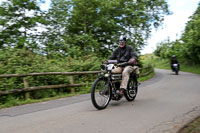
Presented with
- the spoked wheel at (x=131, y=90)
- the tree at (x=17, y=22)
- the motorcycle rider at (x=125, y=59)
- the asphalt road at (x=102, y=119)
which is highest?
the tree at (x=17, y=22)

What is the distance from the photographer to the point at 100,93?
5621 millimetres

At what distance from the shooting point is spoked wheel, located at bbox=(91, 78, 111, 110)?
5379mm

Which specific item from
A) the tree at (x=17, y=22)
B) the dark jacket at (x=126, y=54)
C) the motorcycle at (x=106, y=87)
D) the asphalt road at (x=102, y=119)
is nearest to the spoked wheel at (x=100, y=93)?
the motorcycle at (x=106, y=87)

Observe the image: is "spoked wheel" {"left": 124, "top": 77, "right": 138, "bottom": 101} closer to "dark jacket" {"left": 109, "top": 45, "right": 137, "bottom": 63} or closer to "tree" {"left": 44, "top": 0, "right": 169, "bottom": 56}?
"dark jacket" {"left": 109, "top": 45, "right": 137, "bottom": 63}

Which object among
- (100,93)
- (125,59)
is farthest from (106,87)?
(125,59)

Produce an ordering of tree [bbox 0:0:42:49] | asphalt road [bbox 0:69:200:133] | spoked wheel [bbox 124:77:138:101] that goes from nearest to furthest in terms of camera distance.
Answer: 1. asphalt road [bbox 0:69:200:133]
2. spoked wheel [bbox 124:77:138:101]
3. tree [bbox 0:0:42:49]

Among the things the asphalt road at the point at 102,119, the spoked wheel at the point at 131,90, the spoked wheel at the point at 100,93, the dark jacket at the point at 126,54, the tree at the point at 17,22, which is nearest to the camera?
the asphalt road at the point at 102,119

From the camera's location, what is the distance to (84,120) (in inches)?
177

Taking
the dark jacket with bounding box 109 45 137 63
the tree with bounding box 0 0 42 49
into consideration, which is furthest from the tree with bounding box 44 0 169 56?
the dark jacket with bounding box 109 45 137 63

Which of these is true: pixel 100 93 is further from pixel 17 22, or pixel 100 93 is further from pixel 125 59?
pixel 17 22

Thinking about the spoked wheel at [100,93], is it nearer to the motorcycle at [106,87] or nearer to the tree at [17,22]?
the motorcycle at [106,87]

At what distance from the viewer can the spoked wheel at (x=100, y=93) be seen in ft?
17.6

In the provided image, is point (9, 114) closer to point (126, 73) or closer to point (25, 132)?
point (25, 132)

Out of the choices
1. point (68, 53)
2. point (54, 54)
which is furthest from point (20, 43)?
point (68, 53)
